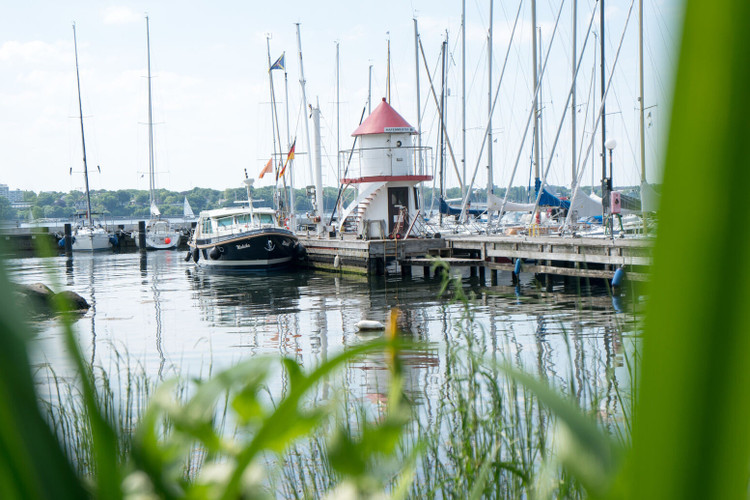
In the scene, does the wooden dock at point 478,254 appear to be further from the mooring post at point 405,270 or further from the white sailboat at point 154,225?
the white sailboat at point 154,225

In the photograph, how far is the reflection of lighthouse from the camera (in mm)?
31125

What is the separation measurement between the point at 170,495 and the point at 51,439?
0.13m

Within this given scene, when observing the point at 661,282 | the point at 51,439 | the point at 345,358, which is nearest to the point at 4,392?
the point at 51,439

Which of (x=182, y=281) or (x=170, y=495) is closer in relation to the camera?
(x=170, y=495)

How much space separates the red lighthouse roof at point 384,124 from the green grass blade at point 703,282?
31025 mm

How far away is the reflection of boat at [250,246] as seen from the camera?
31.1m

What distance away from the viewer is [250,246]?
31125 mm

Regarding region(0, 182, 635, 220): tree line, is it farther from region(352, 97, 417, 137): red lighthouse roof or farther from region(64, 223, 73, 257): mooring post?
region(352, 97, 417, 137): red lighthouse roof

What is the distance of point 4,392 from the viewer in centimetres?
32

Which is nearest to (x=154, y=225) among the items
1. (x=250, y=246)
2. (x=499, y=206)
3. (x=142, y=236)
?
(x=142, y=236)

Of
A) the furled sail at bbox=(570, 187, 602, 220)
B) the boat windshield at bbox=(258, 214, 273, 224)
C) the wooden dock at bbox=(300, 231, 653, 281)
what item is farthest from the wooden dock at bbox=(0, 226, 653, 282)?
the furled sail at bbox=(570, 187, 602, 220)

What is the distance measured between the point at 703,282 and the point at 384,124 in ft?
103

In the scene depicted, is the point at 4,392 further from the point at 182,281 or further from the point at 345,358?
the point at 182,281

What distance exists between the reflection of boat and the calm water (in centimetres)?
139
